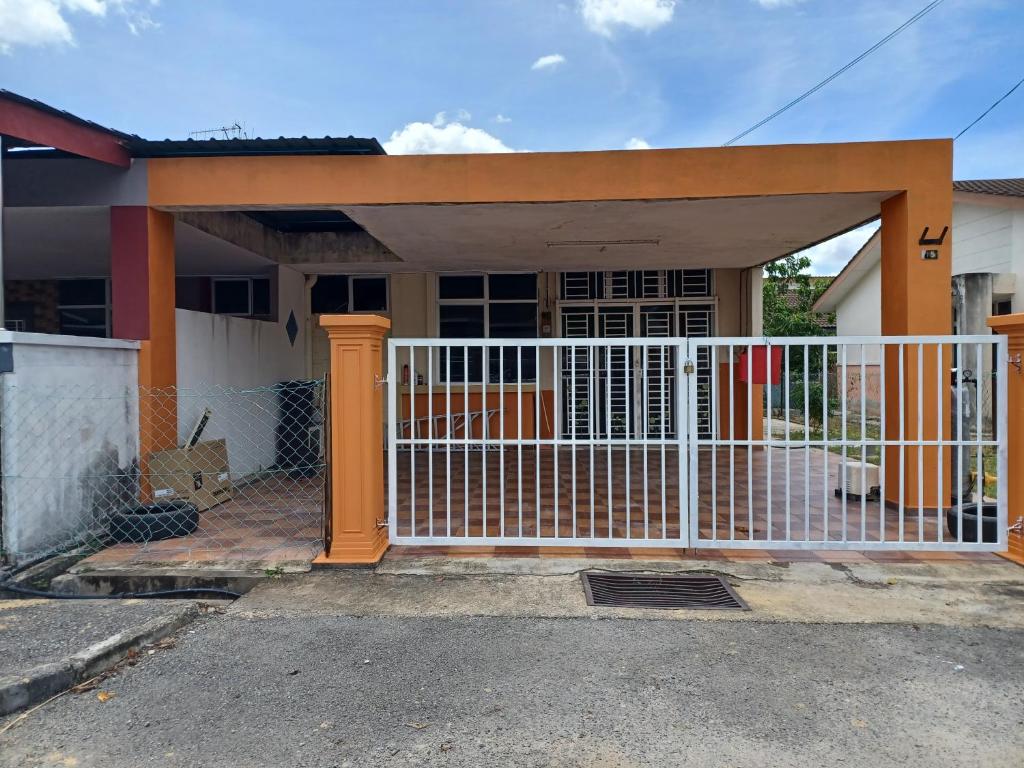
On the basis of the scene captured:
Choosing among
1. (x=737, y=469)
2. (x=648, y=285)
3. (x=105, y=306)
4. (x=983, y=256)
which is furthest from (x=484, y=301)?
(x=983, y=256)

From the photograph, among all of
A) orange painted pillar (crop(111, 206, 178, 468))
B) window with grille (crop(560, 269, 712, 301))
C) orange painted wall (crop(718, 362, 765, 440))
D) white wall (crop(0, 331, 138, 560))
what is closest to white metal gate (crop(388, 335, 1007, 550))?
orange painted wall (crop(718, 362, 765, 440))

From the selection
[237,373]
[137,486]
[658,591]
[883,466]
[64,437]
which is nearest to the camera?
[658,591]

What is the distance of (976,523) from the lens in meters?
4.49

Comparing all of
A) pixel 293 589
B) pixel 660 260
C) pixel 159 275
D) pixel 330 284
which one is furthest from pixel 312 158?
pixel 660 260

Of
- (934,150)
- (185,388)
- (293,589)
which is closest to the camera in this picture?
(293,589)

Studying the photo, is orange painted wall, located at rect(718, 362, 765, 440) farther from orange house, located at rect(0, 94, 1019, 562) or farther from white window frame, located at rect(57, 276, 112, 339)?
white window frame, located at rect(57, 276, 112, 339)

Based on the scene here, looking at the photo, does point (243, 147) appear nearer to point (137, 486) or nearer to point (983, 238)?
point (137, 486)

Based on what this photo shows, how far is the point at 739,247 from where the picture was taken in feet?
27.2

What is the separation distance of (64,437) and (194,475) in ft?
4.18

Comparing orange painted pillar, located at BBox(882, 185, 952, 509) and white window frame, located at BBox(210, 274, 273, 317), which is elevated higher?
white window frame, located at BBox(210, 274, 273, 317)

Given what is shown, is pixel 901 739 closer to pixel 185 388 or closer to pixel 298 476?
pixel 185 388

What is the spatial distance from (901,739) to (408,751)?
1.82m

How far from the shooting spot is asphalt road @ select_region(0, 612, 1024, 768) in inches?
94.4

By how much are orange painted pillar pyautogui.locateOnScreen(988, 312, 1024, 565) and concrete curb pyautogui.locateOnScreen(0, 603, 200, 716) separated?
5.18 meters
